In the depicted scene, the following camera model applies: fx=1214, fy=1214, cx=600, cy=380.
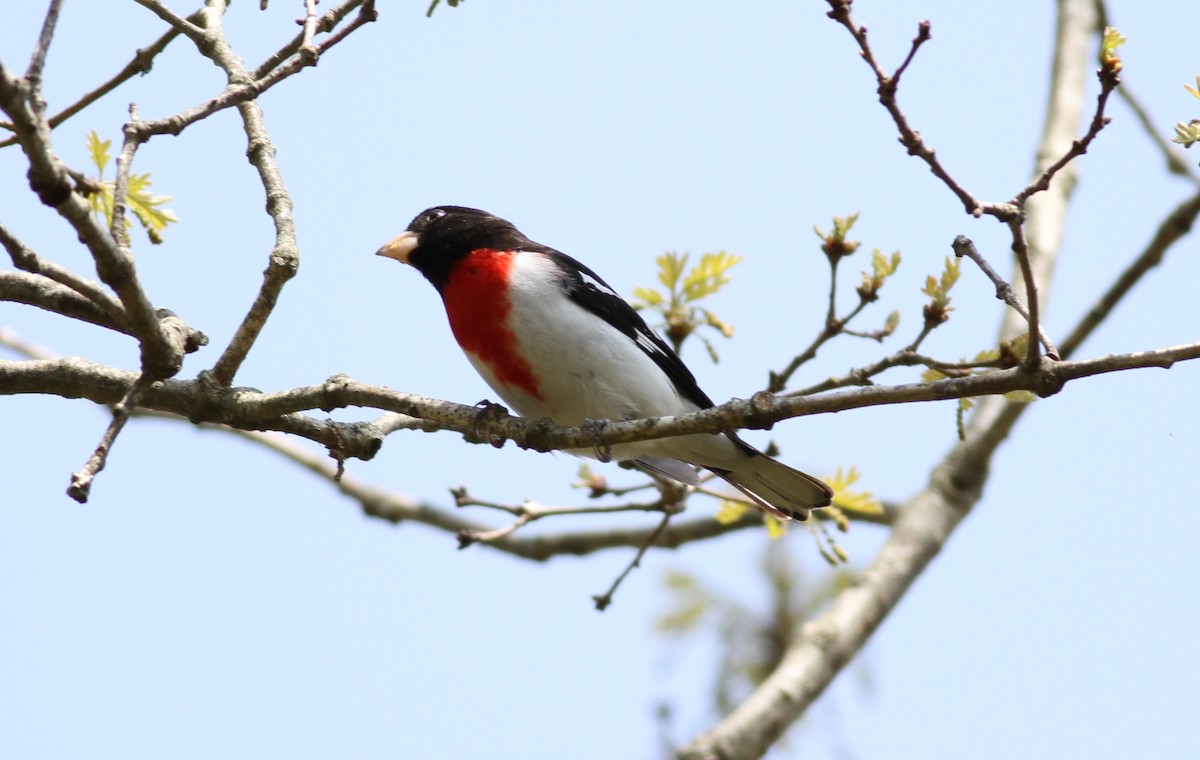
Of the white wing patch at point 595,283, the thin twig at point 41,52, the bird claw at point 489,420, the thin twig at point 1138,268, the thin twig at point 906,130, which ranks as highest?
the thin twig at point 1138,268

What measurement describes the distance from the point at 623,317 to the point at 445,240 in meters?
1.00

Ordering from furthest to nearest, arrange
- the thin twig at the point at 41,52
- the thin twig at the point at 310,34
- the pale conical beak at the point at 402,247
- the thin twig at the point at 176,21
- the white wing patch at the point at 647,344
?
1. the pale conical beak at the point at 402,247
2. the white wing patch at the point at 647,344
3. the thin twig at the point at 176,21
4. the thin twig at the point at 310,34
5. the thin twig at the point at 41,52

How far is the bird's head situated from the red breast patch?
0.47ft

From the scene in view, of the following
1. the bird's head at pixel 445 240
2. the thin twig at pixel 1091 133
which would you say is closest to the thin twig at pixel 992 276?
the thin twig at pixel 1091 133

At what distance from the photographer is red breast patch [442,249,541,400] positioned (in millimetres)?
5293

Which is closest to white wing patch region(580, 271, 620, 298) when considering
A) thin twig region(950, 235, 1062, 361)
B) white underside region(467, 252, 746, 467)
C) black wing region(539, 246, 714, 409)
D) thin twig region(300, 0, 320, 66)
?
black wing region(539, 246, 714, 409)

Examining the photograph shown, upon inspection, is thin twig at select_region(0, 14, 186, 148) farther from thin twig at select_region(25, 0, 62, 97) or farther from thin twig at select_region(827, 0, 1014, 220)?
thin twig at select_region(827, 0, 1014, 220)

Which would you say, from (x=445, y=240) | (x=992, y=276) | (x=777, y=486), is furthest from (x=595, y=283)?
(x=992, y=276)

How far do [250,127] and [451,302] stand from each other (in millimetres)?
1563

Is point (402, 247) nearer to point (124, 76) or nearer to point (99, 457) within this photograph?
point (124, 76)

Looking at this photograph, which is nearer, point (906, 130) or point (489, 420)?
point (906, 130)

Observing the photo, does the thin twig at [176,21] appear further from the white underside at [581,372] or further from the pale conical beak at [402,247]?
the pale conical beak at [402,247]

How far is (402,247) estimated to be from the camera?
20.3 feet

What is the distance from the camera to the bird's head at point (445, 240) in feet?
19.4
